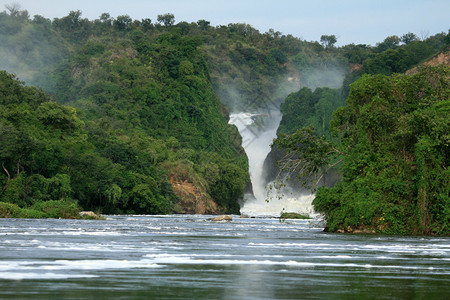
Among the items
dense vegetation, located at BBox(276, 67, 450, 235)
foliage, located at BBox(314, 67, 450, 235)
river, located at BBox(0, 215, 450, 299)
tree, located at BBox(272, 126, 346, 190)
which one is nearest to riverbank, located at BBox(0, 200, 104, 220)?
tree, located at BBox(272, 126, 346, 190)

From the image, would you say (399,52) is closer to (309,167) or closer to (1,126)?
(1,126)

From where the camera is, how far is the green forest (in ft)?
143

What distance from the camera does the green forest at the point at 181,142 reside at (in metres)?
43.6

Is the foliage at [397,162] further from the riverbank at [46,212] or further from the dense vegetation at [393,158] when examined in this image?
the riverbank at [46,212]

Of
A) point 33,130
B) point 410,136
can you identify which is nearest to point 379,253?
point 410,136

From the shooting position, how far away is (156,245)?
95.1 ft

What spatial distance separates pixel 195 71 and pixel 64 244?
165m

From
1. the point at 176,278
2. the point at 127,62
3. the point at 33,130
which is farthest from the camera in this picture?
the point at 127,62

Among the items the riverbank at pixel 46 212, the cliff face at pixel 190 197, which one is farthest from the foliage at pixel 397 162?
the cliff face at pixel 190 197

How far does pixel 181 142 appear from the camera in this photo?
164 meters

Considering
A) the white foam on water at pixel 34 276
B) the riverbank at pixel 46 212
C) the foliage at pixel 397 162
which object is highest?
the foliage at pixel 397 162

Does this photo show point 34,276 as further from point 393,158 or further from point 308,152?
point 308,152

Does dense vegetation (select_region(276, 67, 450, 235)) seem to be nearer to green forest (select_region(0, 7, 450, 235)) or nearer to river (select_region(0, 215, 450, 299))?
green forest (select_region(0, 7, 450, 235))

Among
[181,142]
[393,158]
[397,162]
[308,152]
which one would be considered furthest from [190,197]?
[397,162]
